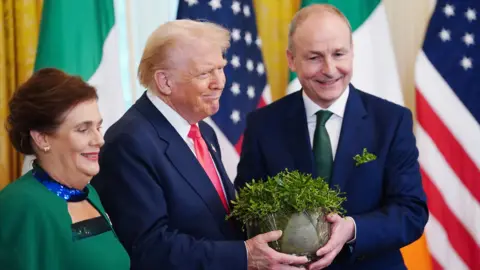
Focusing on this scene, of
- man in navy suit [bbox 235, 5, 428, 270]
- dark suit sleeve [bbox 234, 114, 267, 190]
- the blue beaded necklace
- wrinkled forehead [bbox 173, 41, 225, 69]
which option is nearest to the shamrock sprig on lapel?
man in navy suit [bbox 235, 5, 428, 270]

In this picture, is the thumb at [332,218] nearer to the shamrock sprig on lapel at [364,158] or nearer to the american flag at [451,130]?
the shamrock sprig on lapel at [364,158]

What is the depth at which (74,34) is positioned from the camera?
10.9 ft

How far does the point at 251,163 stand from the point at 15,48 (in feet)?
4.82

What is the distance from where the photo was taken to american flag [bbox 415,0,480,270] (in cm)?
374

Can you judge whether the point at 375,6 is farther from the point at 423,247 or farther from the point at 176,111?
the point at 176,111

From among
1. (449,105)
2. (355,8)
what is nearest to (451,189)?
(449,105)

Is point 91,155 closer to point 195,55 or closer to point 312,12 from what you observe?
point 195,55

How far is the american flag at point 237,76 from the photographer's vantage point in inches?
144

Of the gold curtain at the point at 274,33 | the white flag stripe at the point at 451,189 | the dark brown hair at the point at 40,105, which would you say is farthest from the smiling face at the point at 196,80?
the white flag stripe at the point at 451,189

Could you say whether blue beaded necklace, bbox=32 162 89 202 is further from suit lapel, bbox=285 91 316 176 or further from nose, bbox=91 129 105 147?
suit lapel, bbox=285 91 316 176


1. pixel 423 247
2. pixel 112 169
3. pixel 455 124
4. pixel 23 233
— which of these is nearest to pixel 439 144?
pixel 455 124

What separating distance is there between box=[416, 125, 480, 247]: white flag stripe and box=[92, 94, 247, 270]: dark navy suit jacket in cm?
187

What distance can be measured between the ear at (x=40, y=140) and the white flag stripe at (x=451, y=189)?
249 cm

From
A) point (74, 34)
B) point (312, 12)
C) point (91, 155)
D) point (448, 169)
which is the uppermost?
point (74, 34)
